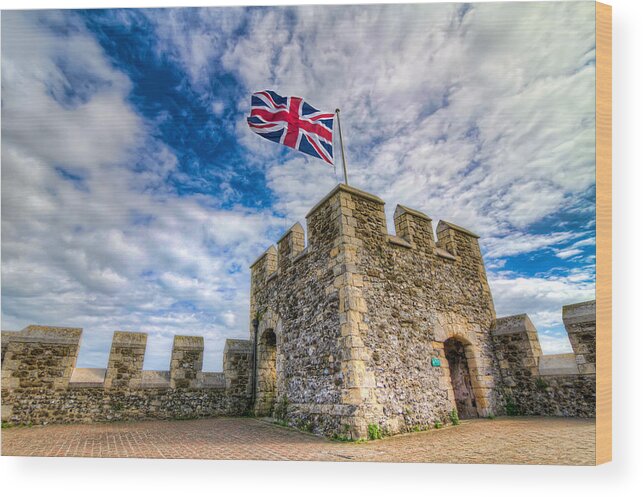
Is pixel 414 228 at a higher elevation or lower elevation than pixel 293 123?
lower

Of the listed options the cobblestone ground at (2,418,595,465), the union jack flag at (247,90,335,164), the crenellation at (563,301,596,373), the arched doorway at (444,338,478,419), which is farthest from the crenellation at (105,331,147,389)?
the crenellation at (563,301,596,373)

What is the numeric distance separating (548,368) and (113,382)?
385 inches

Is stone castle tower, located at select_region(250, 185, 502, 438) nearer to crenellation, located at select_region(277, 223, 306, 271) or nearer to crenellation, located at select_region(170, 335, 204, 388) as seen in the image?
crenellation, located at select_region(277, 223, 306, 271)

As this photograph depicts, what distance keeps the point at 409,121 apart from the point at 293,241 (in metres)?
3.83

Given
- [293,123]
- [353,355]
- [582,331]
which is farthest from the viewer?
[293,123]

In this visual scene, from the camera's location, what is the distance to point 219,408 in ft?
28.5

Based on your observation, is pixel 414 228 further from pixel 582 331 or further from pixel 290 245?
pixel 582 331

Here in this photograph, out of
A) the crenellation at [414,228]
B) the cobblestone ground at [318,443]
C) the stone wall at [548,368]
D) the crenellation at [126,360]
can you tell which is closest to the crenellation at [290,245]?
the crenellation at [414,228]

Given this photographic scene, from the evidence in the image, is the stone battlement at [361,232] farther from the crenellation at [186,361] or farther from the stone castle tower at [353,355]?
the crenellation at [186,361]

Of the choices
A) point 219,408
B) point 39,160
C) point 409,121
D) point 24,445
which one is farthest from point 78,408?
point 409,121

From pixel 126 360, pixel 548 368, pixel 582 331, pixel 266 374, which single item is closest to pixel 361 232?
pixel 582 331

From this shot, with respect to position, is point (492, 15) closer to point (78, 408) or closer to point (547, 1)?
point (547, 1)

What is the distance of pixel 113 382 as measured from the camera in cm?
772

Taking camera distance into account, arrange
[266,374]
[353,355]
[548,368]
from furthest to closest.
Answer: [266,374], [548,368], [353,355]
